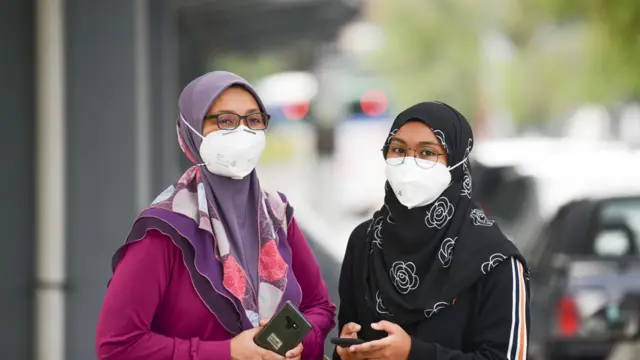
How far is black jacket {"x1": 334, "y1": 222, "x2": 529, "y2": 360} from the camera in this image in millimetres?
2896

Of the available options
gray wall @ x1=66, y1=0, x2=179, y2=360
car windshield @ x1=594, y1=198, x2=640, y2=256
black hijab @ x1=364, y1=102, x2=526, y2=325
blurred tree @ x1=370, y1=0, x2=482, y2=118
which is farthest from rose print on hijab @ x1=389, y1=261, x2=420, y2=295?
blurred tree @ x1=370, y1=0, x2=482, y2=118

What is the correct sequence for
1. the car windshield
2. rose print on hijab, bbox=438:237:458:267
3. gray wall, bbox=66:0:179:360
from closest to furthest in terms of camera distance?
rose print on hijab, bbox=438:237:458:267 < gray wall, bbox=66:0:179:360 < the car windshield

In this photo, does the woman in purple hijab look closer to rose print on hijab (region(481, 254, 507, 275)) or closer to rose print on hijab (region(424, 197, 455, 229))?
rose print on hijab (region(424, 197, 455, 229))

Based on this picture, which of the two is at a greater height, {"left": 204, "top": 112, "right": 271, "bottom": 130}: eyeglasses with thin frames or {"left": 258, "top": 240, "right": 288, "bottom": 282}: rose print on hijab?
{"left": 204, "top": 112, "right": 271, "bottom": 130}: eyeglasses with thin frames

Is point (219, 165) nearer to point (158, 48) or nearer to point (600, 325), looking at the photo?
point (600, 325)

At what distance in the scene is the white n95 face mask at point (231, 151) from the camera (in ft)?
9.88

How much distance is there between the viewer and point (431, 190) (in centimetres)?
304

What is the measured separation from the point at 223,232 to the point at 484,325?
2.48 ft

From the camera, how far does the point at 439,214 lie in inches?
119

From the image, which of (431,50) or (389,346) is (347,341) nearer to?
(389,346)

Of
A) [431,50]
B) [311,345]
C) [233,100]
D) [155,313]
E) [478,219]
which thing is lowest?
[311,345]

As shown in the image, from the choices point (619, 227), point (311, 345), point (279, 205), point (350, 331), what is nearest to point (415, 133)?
point (279, 205)

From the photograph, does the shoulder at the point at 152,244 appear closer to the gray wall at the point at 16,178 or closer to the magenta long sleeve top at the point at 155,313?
the magenta long sleeve top at the point at 155,313

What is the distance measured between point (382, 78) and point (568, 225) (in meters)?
34.9
